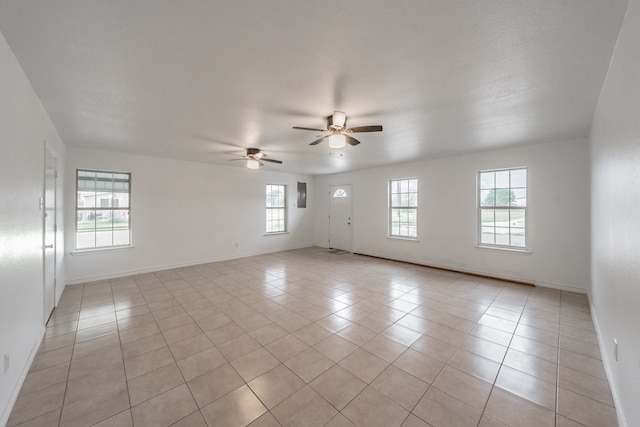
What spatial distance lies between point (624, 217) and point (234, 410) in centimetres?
296

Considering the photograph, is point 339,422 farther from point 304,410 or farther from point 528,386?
point 528,386

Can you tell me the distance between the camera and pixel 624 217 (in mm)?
1620

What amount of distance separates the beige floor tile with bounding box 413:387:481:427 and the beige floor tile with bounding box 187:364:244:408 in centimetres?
140

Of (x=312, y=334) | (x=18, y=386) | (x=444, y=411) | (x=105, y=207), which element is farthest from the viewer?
(x=105, y=207)

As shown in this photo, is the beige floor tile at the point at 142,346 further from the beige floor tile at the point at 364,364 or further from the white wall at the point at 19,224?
the beige floor tile at the point at 364,364

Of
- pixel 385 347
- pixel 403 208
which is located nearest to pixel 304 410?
pixel 385 347

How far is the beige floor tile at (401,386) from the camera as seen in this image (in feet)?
5.98

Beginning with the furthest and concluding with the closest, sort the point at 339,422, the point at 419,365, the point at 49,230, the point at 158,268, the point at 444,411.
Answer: the point at 158,268 → the point at 49,230 → the point at 419,365 → the point at 444,411 → the point at 339,422

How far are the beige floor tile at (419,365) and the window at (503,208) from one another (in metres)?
3.63

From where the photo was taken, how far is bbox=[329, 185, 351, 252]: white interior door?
24.8 ft

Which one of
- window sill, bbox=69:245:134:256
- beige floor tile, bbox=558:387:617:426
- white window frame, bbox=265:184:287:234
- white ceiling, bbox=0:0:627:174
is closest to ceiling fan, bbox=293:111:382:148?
white ceiling, bbox=0:0:627:174

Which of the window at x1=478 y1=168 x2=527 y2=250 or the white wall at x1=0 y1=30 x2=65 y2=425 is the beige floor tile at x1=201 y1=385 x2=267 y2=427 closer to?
the white wall at x1=0 y1=30 x2=65 y2=425

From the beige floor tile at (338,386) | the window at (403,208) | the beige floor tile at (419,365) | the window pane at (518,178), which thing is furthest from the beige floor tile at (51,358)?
the window pane at (518,178)

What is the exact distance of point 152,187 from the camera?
5297 millimetres
